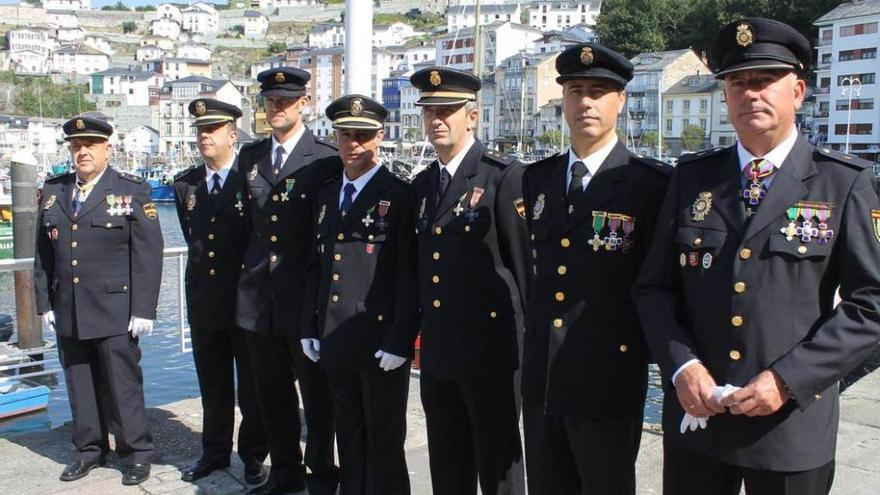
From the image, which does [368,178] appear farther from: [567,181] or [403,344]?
[567,181]

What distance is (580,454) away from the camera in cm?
329

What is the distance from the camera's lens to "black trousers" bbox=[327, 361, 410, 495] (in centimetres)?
420

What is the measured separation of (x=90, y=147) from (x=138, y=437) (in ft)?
5.64

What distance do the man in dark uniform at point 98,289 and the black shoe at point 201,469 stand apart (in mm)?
235

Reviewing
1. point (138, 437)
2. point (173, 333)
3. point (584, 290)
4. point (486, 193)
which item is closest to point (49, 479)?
point (138, 437)

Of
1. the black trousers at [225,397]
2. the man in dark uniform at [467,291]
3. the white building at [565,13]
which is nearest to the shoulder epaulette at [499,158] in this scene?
the man in dark uniform at [467,291]

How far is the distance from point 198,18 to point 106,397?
187 meters

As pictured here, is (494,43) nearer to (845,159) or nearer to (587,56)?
(587,56)

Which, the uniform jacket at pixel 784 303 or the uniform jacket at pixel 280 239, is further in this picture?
the uniform jacket at pixel 280 239

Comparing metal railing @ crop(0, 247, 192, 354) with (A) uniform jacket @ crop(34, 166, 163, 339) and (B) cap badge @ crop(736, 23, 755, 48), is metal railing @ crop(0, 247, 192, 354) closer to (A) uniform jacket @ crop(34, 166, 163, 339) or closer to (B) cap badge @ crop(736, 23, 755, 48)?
(A) uniform jacket @ crop(34, 166, 163, 339)

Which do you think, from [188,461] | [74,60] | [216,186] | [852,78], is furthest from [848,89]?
[74,60]

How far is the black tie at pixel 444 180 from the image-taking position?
3936 mm

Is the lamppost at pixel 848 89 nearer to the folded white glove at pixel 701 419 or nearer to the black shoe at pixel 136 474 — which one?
the black shoe at pixel 136 474

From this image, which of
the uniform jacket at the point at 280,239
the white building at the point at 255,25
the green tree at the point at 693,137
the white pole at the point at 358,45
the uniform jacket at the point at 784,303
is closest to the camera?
the uniform jacket at the point at 784,303
